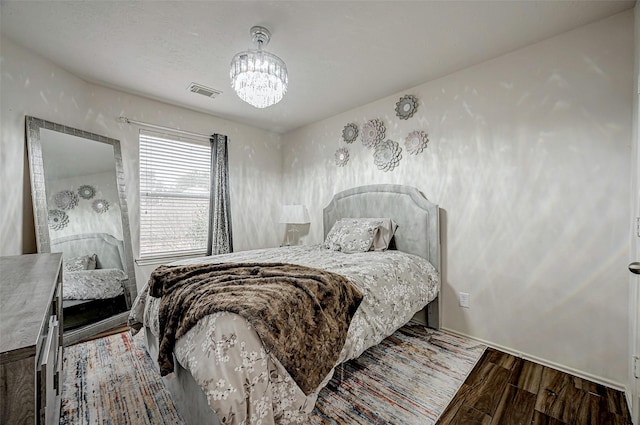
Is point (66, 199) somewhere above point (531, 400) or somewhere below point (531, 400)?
above

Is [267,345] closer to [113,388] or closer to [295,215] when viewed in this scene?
[113,388]

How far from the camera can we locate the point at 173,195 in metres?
3.40

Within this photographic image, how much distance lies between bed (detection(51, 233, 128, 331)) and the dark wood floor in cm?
294

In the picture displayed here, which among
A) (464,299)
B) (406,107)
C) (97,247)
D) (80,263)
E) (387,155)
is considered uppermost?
(406,107)

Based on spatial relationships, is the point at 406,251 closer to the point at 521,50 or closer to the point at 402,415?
the point at 402,415

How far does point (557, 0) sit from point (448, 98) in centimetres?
98

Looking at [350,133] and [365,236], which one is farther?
[350,133]

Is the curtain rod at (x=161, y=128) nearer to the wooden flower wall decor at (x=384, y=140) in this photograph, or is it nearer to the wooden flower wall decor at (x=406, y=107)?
the wooden flower wall decor at (x=384, y=140)

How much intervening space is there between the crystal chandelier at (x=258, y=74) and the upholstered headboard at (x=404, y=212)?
1591mm

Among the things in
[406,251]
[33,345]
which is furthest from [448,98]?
[33,345]

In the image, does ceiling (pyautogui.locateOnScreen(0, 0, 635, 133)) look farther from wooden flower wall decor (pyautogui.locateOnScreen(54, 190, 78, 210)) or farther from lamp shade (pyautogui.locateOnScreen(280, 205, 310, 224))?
lamp shade (pyautogui.locateOnScreen(280, 205, 310, 224))

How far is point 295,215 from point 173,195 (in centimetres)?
154

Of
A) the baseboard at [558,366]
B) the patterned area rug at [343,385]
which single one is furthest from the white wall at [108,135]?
the baseboard at [558,366]

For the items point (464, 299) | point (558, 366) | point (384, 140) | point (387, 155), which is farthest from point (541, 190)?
point (384, 140)
